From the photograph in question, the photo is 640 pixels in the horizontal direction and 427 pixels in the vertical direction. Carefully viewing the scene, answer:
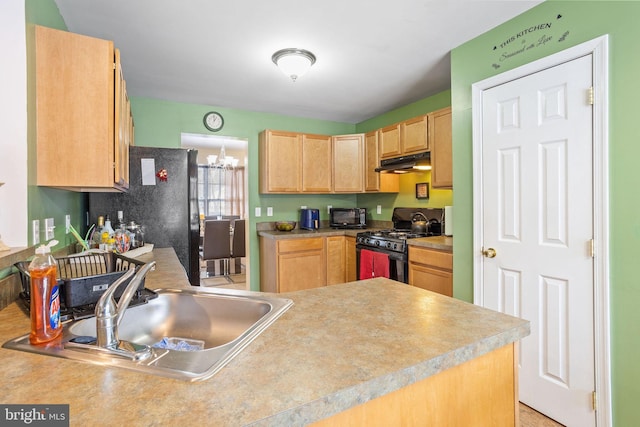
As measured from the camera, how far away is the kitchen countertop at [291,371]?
534 mm

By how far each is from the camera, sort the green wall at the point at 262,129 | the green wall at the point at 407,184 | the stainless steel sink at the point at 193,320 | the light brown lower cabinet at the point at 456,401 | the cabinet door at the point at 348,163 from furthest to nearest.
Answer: the cabinet door at the point at 348,163 → the green wall at the point at 262,129 → the green wall at the point at 407,184 → the stainless steel sink at the point at 193,320 → the light brown lower cabinet at the point at 456,401

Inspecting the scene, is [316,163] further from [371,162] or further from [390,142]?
[390,142]

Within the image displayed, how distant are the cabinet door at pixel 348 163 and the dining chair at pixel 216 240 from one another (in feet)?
6.22

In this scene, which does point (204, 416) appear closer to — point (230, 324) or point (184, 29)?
point (230, 324)

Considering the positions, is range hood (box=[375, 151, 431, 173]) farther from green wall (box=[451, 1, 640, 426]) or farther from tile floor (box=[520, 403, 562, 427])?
tile floor (box=[520, 403, 562, 427])

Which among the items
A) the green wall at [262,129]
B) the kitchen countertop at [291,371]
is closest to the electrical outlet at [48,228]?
the kitchen countertop at [291,371]

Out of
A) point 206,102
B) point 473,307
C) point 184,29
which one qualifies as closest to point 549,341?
point 473,307

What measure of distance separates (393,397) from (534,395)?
1828mm

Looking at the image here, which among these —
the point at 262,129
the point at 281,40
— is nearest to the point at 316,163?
the point at 262,129

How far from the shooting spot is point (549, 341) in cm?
186

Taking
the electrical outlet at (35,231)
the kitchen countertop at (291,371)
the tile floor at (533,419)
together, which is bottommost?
the tile floor at (533,419)

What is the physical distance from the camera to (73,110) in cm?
152

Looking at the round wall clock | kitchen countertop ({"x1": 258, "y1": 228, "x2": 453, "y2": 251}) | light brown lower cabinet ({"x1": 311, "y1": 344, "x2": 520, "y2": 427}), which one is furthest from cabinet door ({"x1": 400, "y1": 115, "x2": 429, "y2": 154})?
light brown lower cabinet ({"x1": 311, "y1": 344, "x2": 520, "y2": 427})

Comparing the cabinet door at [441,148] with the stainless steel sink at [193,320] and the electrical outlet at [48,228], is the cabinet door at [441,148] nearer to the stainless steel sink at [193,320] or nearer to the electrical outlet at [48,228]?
the stainless steel sink at [193,320]
